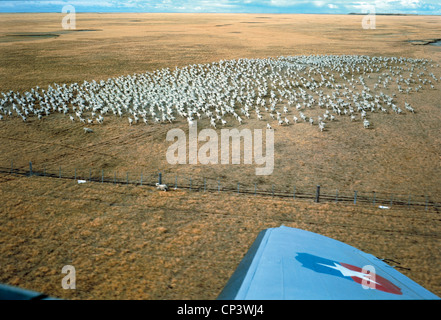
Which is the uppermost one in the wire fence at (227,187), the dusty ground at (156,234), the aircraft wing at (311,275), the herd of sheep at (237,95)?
the herd of sheep at (237,95)

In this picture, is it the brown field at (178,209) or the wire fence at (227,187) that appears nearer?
the brown field at (178,209)

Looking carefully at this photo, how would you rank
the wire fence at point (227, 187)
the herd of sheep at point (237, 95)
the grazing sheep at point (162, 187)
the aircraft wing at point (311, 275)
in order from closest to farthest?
the aircraft wing at point (311, 275)
the wire fence at point (227, 187)
the grazing sheep at point (162, 187)
the herd of sheep at point (237, 95)

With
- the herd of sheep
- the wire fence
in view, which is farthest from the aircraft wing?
the herd of sheep

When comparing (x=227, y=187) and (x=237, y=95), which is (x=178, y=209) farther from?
(x=237, y=95)

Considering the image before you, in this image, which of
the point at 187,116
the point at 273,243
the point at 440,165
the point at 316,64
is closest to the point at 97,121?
the point at 187,116

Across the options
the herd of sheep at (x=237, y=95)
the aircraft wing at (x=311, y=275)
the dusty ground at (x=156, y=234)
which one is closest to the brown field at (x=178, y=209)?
the dusty ground at (x=156, y=234)

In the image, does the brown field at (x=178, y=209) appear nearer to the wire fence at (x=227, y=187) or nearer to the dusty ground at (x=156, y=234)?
the dusty ground at (x=156, y=234)

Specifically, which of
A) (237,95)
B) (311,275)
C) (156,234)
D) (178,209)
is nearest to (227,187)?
(178,209)

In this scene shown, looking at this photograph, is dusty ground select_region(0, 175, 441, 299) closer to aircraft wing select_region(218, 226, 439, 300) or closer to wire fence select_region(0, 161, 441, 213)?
wire fence select_region(0, 161, 441, 213)
